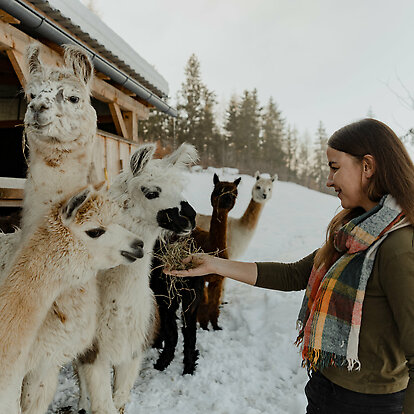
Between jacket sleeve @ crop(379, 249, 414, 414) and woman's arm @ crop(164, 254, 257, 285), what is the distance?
0.98 meters

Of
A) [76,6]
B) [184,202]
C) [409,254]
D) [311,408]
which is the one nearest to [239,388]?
[311,408]

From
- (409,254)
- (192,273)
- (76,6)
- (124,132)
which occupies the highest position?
(76,6)

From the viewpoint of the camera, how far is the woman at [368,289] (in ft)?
4.17

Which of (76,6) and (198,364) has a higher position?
(76,6)

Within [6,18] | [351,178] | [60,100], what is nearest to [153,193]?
[60,100]

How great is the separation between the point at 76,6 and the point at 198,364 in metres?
4.60

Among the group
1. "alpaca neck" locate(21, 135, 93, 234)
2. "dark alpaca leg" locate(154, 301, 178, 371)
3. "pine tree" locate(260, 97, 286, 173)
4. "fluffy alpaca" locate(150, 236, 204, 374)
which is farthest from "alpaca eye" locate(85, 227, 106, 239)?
"pine tree" locate(260, 97, 286, 173)

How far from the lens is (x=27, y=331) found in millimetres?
1688

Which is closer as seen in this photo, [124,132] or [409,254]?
[409,254]

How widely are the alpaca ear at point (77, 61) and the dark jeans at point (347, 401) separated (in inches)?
89.5

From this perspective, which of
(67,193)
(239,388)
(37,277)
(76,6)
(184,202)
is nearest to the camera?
(37,277)

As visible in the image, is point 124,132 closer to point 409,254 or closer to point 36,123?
point 36,123

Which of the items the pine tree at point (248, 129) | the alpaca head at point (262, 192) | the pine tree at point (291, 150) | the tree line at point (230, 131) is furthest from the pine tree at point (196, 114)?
the alpaca head at point (262, 192)

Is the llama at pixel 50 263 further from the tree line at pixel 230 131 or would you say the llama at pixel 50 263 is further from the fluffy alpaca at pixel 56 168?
the tree line at pixel 230 131
